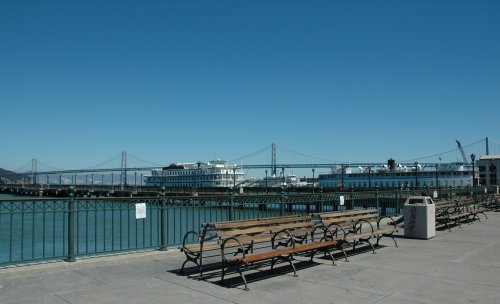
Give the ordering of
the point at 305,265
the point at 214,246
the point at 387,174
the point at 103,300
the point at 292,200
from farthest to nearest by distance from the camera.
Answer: the point at 387,174 < the point at 292,200 < the point at 305,265 < the point at 214,246 < the point at 103,300

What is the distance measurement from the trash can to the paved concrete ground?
2.46 meters

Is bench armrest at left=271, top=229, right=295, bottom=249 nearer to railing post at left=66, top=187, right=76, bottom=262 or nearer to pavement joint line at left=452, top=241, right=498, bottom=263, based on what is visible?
pavement joint line at left=452, top=241, right=498, bottom=263

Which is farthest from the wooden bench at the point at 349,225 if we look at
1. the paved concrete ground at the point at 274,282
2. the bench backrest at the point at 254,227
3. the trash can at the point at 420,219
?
the trash can at the point at 420,219

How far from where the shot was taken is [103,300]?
6.27 metres

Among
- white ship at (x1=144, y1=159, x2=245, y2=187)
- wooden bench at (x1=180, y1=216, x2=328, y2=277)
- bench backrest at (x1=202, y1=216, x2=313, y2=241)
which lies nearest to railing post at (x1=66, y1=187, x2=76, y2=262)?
wooden bench at (x1=180, y1=216, x2=328, y2=277)

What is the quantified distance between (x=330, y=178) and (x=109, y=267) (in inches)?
4335

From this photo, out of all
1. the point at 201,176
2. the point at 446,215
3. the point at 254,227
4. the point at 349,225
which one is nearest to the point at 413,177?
the point at 201,176

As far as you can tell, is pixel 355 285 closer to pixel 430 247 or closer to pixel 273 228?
pixel 273 228

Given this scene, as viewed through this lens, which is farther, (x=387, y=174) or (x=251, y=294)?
(x=387, y=174)

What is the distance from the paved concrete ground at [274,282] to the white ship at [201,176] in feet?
339

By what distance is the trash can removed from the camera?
40.9 feet

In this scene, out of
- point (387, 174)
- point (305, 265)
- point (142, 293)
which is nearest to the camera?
point (142, 293)

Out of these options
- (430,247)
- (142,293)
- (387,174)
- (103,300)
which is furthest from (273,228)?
(387,174)

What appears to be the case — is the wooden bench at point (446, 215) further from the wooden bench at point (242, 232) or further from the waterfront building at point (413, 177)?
the waterfront building at point (413, 177)
